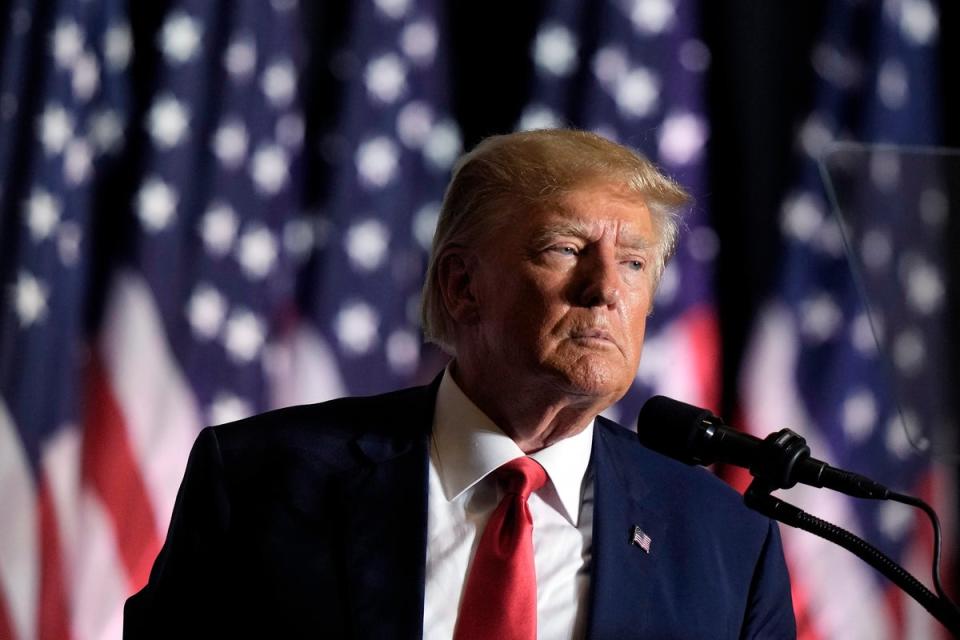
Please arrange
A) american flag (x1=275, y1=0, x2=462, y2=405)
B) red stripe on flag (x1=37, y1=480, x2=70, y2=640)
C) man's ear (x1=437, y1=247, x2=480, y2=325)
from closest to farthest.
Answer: man's ear (x1=437, y1=247, x2=480, y2=325) → red stripe on flag (x1=37, y1=480, x2=70, y2=640) → american flag (x1=275, y1=0, x2=462, y2=405)

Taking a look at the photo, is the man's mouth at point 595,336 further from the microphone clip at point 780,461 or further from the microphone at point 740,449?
the microphone clip at point 780,461

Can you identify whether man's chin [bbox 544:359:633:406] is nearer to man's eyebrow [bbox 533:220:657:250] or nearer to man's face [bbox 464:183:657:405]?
man's face [bbox 464:183:657:405]

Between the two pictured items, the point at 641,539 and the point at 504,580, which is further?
the point at 641,539

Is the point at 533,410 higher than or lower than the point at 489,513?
higher

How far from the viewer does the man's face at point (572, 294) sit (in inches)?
68.6

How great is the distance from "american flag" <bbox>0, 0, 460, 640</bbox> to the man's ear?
0.84m

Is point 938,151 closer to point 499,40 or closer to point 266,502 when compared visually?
point 266,502

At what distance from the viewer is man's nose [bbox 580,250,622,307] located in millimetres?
1741

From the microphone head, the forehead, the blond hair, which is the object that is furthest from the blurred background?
the microphone head

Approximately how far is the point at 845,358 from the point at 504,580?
1.53 metres

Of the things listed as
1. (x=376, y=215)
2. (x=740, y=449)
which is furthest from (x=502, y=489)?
(x=376, y=215)

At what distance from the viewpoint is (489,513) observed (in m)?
1.79

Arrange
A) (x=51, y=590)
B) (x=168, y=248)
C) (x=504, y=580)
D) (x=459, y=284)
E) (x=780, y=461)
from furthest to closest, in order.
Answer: (x=168, y=248)
(x=51, y=590)
(x=459, y=284)
(x=504, y=580)
(x=780, y=461)

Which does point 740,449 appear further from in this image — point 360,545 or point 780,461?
point 360,545
